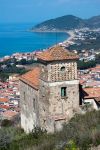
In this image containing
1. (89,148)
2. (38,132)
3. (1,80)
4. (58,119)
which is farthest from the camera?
(1,80)

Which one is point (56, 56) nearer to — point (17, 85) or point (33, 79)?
point (33, 79)

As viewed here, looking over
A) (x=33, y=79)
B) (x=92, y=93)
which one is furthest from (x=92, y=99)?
(x=33, y=79)

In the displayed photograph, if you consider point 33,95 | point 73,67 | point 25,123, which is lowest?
point 25,123

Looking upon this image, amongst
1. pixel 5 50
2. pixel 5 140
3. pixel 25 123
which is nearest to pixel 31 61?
pixel 5 50

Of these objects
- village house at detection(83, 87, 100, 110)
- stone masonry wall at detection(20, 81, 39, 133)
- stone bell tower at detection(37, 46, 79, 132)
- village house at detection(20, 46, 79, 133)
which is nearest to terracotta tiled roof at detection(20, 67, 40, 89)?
stone masonry wall at detection(20, 81, 39, 133)

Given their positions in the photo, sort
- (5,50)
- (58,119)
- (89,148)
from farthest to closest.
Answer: (5,50) → (58,119) → (89,148)

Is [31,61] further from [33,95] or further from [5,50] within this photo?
[33,95]

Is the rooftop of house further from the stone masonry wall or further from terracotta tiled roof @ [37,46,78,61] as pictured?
the stone masonry wall

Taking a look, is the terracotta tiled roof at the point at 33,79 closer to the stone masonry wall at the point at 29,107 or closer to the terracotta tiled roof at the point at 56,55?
the stone masonry wall at the point at 29,107
